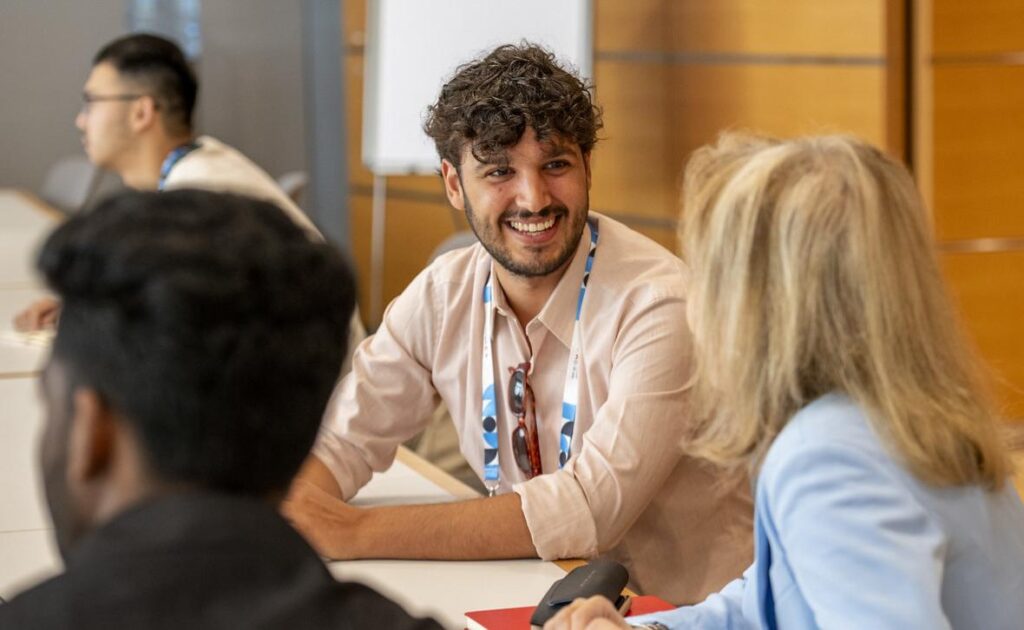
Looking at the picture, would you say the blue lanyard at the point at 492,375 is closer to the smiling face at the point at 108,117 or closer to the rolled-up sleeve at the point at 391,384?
the rolled-up sleeve at the point at 391,384

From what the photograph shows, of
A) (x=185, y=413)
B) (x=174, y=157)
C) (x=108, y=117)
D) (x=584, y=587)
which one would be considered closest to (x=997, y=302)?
(x=174, y=157)

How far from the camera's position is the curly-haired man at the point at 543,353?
224 cm

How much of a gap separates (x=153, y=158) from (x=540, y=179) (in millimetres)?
2413

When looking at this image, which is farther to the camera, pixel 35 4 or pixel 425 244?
pixel 35 4

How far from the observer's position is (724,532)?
7.85ft

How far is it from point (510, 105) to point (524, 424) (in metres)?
0.53

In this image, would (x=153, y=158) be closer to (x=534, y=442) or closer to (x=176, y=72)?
(x=176, y=72)

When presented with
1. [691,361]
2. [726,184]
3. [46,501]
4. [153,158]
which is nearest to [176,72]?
[153,158]

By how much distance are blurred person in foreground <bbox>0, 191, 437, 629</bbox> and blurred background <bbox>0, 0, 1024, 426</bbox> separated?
1.85 m

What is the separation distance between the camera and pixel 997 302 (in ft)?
15.5

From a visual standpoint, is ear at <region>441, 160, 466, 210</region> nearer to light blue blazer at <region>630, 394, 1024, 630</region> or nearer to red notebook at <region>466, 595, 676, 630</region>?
red notebook at <region>466, 595, 676, 630</region>

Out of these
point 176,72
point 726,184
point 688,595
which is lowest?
point 688,595

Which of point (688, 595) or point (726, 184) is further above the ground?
point (726, 184)

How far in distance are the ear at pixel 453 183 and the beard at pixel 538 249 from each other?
0.11 m
